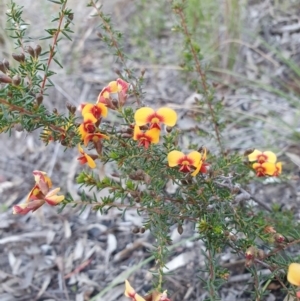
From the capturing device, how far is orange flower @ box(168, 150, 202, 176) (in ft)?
3.92

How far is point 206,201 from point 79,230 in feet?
2.96

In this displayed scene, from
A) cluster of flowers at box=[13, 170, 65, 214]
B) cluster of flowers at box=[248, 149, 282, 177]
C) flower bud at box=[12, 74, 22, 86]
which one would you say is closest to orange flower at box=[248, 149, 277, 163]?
cluster of flowers at box=[248, 149, 282, 177]

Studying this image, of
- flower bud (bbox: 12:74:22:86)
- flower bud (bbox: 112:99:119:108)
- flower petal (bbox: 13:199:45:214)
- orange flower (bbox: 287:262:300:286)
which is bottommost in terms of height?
orange flower (bbox: 287:262:300:286)

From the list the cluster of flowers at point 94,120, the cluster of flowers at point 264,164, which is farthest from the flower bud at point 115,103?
the cluster of flowers at point 264,164

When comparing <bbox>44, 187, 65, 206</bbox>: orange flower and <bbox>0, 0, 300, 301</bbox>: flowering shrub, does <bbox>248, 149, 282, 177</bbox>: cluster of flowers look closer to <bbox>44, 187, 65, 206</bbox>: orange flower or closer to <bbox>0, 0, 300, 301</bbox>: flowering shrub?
<bbox>0, 0, 300, 301</bbox>: flowering shrub

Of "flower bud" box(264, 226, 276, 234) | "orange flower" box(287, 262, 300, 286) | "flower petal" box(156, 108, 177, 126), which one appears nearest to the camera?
"orange flower" box(287, 262, 300, 286)

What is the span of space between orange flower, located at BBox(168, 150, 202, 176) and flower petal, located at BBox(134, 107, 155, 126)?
11 cm

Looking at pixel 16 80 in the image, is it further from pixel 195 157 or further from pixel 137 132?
pixel 195 157

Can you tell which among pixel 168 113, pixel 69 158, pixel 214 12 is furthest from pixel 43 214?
pixel 214 12

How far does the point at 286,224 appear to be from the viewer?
1547 mm

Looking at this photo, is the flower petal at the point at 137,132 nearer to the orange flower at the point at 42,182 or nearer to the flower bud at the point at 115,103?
the flower bud at the point at 115,103

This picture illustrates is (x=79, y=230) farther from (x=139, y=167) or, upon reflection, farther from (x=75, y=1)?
(x=75, y=1)

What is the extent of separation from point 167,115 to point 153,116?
1.3 inches

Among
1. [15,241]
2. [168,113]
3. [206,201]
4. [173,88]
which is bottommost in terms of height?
[15,241]
